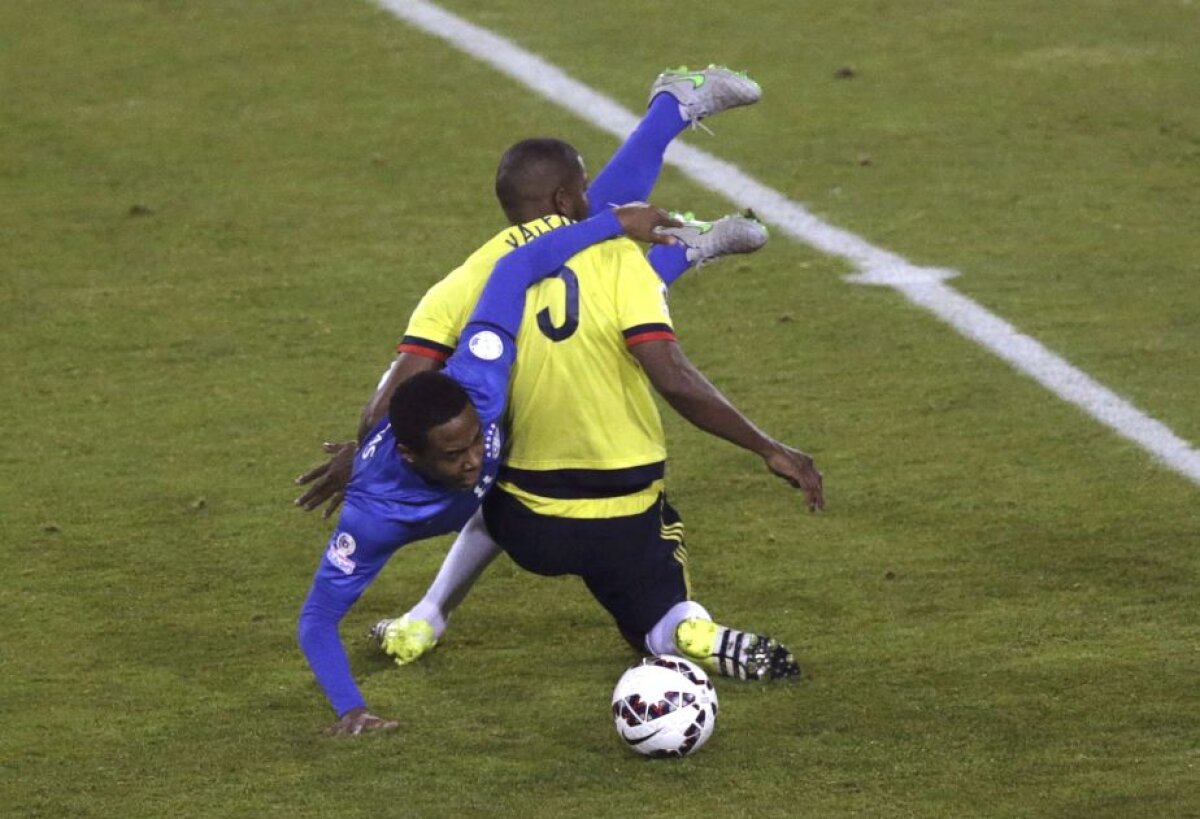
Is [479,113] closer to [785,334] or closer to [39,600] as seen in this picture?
[785,334]

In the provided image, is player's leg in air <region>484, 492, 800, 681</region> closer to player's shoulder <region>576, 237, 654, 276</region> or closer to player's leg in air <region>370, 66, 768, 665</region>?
player's leg in air <region>370, 66, 768, 665</region>

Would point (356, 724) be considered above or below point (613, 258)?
below

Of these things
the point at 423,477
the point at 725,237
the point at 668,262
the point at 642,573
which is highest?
the point at 725,237

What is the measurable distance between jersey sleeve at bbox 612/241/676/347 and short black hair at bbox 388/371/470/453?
578 mm

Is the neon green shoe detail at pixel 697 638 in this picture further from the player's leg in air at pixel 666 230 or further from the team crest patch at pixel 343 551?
the team crest patch at pixel 343 551

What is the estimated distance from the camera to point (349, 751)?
6277mm

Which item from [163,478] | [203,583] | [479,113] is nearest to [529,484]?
[203,583]

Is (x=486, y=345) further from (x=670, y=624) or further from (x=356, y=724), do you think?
(x=356, y=724)

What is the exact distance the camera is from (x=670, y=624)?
262 inches

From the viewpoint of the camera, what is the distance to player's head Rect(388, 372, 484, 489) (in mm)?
5977

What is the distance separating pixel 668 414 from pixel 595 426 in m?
2.70

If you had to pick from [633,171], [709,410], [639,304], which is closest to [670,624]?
[709,410]

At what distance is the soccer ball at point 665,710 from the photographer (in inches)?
241

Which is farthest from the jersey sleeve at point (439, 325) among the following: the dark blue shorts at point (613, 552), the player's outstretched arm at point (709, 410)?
the player's outstretched arm at point (709, 410)
